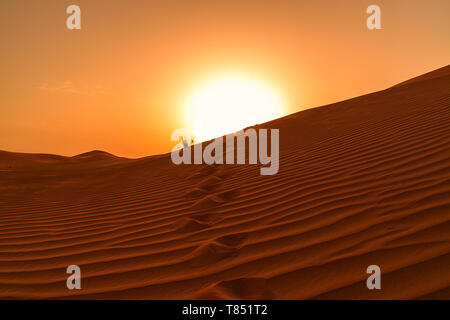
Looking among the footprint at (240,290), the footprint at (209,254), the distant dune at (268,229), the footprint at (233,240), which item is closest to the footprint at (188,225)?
the distant dune at (268,229)

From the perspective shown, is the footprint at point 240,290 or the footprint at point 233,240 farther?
the footprint at point 233,240

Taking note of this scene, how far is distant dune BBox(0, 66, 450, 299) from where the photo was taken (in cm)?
183

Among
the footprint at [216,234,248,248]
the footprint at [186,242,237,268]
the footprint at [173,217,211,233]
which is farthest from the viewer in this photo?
the footprint at [173,217,211,233]

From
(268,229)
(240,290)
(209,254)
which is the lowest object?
(240,290)

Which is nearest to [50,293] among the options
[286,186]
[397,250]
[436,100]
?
[397,250]

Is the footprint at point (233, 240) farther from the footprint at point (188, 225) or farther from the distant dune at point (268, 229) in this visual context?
the footprint at point (188, 225)

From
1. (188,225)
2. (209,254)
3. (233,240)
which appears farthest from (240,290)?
(188,225)

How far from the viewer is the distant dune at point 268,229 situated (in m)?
1.83

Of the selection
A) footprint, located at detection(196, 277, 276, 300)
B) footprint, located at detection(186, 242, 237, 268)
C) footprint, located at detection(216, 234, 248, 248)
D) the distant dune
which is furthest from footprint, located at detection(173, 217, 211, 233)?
footprint, located at detection(196, 277, 276, 300)

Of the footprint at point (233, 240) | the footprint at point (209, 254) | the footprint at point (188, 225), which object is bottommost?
the footprint at point (209, 254)

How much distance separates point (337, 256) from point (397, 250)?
29cm

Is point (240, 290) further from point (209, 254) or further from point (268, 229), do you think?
point (268, 229)

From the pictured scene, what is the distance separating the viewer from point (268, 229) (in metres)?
2.53

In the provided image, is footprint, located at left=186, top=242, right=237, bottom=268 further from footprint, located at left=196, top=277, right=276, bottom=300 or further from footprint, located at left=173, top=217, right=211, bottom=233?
footprint, located at left=173, top=217, right=211, bottom=233
